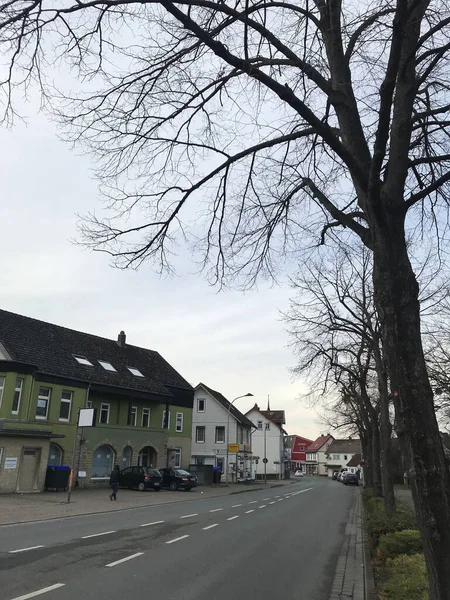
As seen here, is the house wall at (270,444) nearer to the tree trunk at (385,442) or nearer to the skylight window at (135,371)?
the skylight window at (135,371)

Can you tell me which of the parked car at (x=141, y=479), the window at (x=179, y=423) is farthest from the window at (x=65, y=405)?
the window at (x=179, y=423)

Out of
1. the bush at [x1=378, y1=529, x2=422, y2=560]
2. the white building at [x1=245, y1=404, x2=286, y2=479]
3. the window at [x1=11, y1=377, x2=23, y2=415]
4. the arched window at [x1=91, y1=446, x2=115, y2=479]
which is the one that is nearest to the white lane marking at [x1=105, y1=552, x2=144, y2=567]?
the bush at [x1=378, y1=529, x2=422, y2=560]

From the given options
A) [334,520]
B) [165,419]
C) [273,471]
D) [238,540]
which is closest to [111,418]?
[165,419]

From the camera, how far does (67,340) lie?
34125mm

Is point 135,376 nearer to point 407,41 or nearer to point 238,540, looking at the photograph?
point 238,540

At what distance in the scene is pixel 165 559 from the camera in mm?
9266

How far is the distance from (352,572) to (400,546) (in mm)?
1682

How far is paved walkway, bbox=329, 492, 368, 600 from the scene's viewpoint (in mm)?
7512

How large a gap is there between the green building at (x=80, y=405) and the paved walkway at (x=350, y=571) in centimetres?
1333

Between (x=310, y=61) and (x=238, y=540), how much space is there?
10.5m

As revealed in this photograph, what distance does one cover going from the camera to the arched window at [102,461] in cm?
3139

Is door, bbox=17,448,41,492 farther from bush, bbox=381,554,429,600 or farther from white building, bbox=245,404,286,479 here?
white building, bbox=245,404,286,479

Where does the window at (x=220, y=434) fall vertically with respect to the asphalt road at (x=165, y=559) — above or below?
above

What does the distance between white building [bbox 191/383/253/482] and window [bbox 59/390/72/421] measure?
2501 cm
